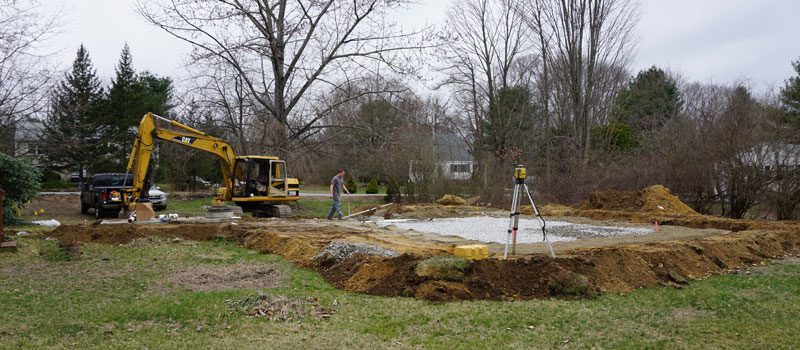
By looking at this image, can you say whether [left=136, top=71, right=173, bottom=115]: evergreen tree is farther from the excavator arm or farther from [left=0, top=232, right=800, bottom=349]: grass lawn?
[left=0, top=232, right=800, bottom=349]: grass lawn

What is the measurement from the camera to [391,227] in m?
18.0

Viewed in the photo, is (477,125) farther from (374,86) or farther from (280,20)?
(280,20)

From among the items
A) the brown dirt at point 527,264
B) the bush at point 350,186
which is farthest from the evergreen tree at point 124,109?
the brown dirt at point 527,264

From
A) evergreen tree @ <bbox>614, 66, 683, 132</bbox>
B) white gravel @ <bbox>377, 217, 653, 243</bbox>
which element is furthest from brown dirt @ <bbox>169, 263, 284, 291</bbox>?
evergreen tree @ <bbox>614, 66, 683, 132</bbox>

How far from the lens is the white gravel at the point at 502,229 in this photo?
14766 millimetres

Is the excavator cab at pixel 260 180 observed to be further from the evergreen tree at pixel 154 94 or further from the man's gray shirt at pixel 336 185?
the evergreen tree at pixel 154 94

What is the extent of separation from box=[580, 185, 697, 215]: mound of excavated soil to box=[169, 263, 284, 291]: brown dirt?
1501cm

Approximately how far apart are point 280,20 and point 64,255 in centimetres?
1963

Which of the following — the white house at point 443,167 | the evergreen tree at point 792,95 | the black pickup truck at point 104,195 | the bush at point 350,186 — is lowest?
the black pickup truck at point 104,195

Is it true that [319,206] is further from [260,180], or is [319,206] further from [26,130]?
[26,130]

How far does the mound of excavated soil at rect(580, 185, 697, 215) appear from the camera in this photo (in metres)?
21.3

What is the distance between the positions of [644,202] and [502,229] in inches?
294

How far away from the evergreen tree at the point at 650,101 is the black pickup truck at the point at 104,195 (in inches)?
1288

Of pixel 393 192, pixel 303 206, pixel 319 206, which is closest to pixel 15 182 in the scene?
pixel 303 206
